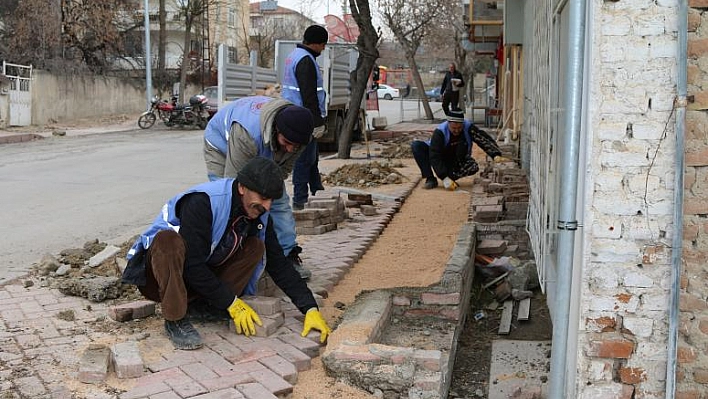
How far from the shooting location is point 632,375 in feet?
10.9

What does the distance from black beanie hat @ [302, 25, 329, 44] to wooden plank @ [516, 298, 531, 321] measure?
9.76ft

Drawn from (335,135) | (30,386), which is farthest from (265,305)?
(335,135)

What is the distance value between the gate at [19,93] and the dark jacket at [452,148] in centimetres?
1653

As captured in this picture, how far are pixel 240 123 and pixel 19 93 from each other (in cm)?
2046

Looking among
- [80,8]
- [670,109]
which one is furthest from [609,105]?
[80,8]

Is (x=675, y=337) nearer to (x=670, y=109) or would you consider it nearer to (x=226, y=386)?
(x=670, y=109)

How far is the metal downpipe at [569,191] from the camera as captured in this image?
3162 millimetres

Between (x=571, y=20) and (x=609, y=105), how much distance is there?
1.26ft

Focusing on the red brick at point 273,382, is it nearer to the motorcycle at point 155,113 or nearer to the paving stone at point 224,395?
the paving stone at point 224,395

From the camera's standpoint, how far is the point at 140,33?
3625 cm

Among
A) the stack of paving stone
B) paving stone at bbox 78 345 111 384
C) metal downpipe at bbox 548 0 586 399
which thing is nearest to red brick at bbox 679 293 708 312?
metal downpipe at bbox 548 0 586 399

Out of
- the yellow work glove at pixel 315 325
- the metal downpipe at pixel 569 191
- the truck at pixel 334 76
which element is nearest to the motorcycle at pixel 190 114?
the truck at pixel 334 76

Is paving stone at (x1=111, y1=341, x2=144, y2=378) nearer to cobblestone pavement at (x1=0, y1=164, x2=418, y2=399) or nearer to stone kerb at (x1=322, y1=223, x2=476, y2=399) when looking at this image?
cobblestone pavement at (x1=0, y1=164, x2=418, y2=399)

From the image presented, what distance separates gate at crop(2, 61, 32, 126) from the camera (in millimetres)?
22266
